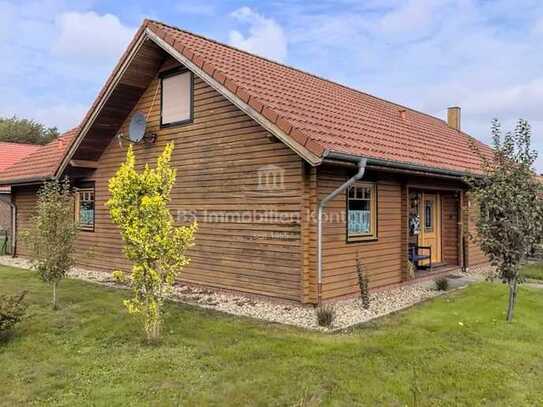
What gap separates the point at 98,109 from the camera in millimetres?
10891

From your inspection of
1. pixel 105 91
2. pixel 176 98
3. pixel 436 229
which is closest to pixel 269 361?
pixel 176 98

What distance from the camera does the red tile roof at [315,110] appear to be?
754cm

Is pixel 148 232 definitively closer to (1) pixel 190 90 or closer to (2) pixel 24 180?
(1) pixel 190 90

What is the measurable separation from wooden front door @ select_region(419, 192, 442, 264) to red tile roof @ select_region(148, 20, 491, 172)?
117 centimetres

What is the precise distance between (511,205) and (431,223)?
5.90 meters

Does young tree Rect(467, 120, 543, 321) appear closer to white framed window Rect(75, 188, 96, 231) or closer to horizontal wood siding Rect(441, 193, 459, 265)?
horizontal wood siding Rect(441, 193, 459, 265)

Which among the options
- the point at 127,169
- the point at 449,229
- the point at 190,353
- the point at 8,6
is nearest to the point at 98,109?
the point at 8,6

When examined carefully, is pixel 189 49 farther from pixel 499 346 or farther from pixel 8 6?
pixel 499 346

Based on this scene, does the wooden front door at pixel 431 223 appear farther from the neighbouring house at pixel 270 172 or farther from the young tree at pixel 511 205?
the young tree at pixel 511 205

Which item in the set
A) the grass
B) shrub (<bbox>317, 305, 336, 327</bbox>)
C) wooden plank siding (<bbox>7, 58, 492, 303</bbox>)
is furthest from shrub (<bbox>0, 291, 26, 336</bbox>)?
shrub (<bbox>317, 305, 336, 327</bbox>)

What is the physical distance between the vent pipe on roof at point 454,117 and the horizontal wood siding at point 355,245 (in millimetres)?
10572

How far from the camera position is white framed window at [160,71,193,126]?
9.71 m

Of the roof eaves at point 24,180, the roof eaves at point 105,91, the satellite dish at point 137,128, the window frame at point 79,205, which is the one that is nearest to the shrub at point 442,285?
the satellite dish at point 137,128

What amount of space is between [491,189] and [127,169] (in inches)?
197
